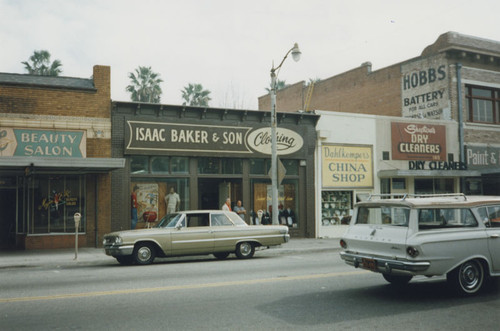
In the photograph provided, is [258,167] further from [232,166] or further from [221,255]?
[221,255]

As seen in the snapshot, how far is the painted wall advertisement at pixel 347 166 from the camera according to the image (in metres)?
22.2

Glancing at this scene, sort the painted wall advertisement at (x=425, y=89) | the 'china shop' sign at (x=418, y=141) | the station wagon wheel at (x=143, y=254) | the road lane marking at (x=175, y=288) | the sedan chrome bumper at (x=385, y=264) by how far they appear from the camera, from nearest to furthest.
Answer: the sedan chrome bumper at (x=385, y=264)
the road lane marking at (x=175, y=288)
the station wagon wheel at (x=143, y=254)
the 'china shop' sign at (x=418, y=141)
the painted wall advertisement at (x=425, y=89)

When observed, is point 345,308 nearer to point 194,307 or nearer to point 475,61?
point 194,307

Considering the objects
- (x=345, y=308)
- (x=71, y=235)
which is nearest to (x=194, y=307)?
(x=345, y=308)

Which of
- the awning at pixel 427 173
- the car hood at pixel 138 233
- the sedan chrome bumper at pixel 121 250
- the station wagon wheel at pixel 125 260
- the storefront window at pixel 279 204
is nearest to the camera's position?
the sedan chrome bumper at pixel 121 250

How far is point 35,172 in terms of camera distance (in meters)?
17.2

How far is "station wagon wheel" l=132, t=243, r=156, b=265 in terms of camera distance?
1305 centimetres

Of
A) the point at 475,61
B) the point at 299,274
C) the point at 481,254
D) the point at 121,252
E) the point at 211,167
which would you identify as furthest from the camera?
the point at 475,61

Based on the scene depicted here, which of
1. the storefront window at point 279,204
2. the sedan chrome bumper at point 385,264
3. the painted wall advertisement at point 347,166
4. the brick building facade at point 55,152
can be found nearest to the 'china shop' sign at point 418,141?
the painted wall advertisement at point 347,166

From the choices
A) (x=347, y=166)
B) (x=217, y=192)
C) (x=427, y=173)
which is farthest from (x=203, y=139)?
(x=427, y=173)

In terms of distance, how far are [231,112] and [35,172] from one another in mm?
7943

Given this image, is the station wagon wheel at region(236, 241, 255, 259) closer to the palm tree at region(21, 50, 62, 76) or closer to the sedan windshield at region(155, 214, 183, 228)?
the sedan windshield at region(155, 214, 183, 228)

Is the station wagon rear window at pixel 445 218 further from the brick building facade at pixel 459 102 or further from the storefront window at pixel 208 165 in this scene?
the brick building facade at pixel 459 102

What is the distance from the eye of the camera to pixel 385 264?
25.6 ft
